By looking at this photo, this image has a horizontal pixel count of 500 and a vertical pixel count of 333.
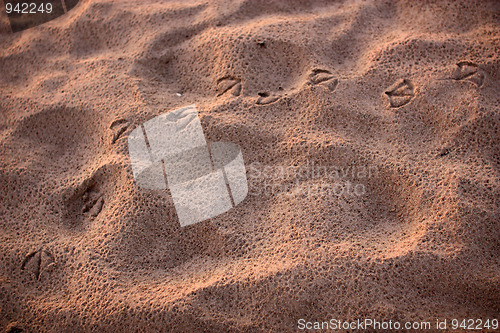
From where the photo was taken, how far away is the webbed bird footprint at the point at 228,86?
120 cm

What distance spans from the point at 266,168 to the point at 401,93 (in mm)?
435

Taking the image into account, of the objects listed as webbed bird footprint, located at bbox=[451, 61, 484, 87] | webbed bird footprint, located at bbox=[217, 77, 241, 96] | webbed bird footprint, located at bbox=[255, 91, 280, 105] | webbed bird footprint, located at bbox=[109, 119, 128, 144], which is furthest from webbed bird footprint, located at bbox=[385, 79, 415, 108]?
webbed bird footprint, located at bbox=[109, 119, 128, 144]

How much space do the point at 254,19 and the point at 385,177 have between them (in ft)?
2.19

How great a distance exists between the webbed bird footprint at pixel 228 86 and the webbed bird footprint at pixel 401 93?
421mm

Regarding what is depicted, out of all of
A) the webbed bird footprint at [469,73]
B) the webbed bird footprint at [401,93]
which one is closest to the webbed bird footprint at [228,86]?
the webbed bird footprint at [401,93]

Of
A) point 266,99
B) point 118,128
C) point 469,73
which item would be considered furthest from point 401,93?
point 118,128

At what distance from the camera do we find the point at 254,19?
52.5 inches

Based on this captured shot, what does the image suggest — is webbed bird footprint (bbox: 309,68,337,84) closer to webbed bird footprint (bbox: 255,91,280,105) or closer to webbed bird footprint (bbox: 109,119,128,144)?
webbed bird footprint (bbox: 255,91,280,105)

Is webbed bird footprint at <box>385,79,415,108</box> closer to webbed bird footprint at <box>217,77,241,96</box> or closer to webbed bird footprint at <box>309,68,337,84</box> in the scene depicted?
webbed bird footprint at <box>309,68,337,84</box>

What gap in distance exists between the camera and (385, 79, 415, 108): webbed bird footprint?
1134mm

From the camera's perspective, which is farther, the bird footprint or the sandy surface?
the bird footprint

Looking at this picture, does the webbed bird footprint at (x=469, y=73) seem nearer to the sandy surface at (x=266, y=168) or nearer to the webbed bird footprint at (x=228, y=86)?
the sandy surface at (x=266, y=168)

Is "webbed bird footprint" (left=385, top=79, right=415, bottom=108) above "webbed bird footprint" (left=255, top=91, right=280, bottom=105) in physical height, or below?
below

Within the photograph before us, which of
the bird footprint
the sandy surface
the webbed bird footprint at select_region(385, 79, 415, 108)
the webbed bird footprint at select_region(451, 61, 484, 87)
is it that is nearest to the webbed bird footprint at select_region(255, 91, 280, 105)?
the sandy surface
